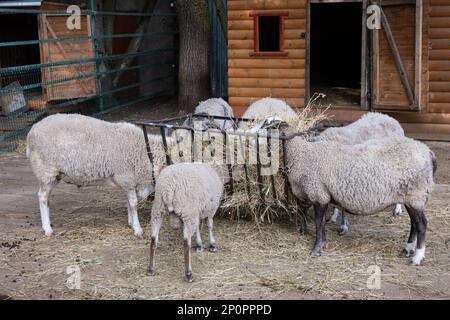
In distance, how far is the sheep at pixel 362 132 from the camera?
669cm

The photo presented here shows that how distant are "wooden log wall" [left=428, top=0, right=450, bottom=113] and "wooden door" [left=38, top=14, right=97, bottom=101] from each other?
270 inches

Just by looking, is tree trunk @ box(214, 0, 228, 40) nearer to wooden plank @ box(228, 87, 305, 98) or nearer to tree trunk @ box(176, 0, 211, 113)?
tree trunk @ box(176, 0, 211, 113)

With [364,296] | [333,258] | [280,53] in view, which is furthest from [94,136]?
[280,53]

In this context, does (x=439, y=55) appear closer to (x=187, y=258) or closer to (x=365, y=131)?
(x=365, y=131)

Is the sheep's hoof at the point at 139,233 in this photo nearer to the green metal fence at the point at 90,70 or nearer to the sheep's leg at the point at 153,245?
the sheep's leg at the point at 153,245

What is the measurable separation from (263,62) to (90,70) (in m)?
4.16

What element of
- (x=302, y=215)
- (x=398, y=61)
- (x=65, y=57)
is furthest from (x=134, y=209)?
(x=65, y=57)

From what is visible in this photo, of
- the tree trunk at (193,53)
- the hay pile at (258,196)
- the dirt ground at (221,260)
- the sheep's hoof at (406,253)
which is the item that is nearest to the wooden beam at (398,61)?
the dirt ground at (221,260)

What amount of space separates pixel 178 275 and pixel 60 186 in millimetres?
3922

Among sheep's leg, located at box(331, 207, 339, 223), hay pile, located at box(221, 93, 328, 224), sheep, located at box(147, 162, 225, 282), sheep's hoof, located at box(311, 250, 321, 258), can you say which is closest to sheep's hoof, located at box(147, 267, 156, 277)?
sheep, located at box(147, 162, 225, 282)

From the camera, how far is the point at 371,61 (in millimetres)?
10852

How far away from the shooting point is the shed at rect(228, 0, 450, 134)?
10477 millimetres

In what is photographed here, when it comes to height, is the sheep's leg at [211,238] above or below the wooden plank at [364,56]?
below

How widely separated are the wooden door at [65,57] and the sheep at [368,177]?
7.59m
